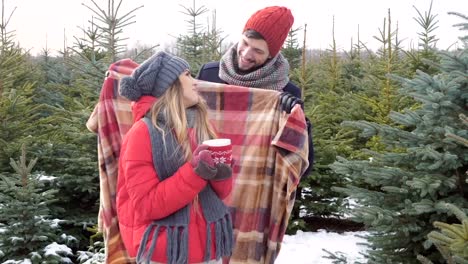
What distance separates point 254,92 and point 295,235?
13.7ft

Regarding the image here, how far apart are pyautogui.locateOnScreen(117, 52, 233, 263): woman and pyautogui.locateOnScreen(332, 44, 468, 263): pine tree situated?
5.62 ft

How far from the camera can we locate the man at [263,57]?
2674 mm

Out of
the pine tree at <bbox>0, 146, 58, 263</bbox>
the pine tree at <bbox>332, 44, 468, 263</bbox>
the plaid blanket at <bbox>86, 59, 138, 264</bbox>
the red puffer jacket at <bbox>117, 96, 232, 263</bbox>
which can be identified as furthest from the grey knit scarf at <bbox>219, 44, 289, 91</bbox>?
the pine tree at <bbox>0, 146, 58, 263</bbox>

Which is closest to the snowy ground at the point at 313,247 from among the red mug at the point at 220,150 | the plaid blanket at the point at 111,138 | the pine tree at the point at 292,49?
the plaid blanket at the point at 111,138

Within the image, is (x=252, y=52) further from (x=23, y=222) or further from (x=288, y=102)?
(x=23, y=222)

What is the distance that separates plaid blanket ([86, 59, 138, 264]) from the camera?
2777 millimetres

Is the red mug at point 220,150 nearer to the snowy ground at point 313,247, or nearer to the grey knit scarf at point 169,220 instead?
the grey knit scarf at point 169,220

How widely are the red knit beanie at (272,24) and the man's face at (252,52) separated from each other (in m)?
0.04

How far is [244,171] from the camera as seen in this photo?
2830 millimetres

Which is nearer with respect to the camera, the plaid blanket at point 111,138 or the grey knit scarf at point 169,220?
the grey knit scarf at point 169,220

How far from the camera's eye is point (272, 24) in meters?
2.67

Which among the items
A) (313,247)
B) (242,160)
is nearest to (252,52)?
(242,160)

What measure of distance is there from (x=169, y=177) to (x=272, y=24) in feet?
3.99

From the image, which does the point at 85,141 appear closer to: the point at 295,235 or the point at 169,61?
the point at 295,235
